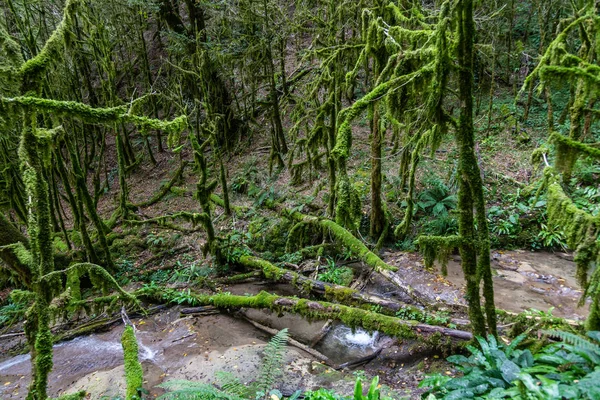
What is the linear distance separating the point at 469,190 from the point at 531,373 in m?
2.02

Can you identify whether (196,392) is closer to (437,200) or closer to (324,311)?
(324,311)

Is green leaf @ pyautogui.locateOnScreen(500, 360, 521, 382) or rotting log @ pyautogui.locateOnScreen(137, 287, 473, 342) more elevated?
green leaf @ pyautogui.locateOnScreen(500, 360, 521, 382)

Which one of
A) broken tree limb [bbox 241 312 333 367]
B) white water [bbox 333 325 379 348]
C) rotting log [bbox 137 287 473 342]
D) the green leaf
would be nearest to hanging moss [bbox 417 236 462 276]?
the green leaf

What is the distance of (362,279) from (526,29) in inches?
545

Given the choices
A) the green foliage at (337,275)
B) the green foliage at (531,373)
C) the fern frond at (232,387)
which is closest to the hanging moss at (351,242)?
the green foliage at (337,275)

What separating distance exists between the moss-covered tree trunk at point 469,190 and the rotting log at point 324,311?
1.59 metres

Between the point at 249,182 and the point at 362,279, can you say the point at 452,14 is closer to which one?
the point at 362,279

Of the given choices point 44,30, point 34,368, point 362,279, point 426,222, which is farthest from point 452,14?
point 44,30

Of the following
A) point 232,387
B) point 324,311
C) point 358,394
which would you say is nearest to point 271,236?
point 324,311

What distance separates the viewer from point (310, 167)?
10.1 m

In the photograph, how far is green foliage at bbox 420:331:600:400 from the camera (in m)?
3.16

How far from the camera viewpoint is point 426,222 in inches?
388

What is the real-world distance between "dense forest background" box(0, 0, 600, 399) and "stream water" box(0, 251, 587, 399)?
0.56 metres

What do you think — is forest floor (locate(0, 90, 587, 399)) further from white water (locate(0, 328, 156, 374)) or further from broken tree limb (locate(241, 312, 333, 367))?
broken tree limb (locate(241, 312, 333, 367))
